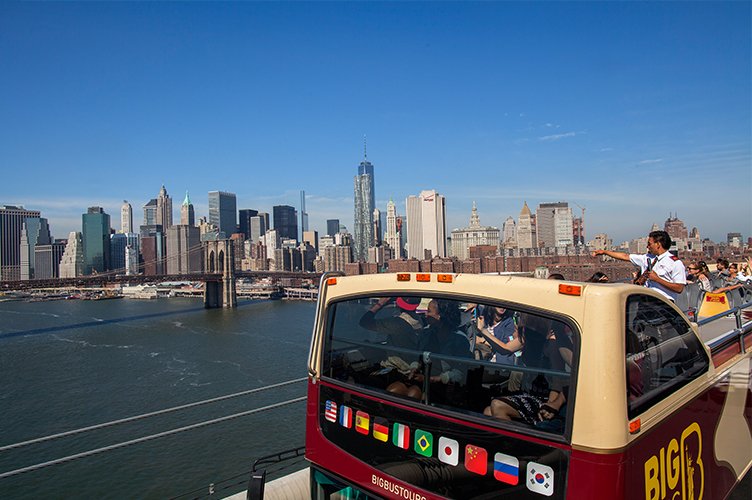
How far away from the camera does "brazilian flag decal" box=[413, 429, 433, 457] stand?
7.25ft

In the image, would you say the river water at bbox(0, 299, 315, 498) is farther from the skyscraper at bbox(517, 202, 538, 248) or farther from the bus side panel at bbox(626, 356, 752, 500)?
the skyscraper at bbox(517, 202, 538, 248)

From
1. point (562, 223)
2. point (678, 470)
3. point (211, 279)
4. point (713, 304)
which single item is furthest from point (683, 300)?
point (562, 223)

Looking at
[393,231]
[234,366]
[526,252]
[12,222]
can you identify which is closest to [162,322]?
[234,366]

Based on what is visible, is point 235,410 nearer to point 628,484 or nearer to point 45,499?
point 45,499

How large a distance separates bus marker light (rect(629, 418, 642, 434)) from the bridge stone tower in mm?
69187

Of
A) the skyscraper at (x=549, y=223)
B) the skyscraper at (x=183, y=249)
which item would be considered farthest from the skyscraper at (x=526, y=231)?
the skyscraper at (x=183, y=249)

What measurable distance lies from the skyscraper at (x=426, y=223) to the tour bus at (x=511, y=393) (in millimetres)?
162161

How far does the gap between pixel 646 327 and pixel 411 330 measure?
39.4 inches

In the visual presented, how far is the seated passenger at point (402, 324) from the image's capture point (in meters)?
A: 2.46

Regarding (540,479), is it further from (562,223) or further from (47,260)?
(562,223)

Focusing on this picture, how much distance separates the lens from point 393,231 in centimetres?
19738

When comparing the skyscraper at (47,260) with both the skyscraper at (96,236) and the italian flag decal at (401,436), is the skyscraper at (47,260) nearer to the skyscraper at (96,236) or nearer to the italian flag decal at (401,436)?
the skyscraper at (96,236)

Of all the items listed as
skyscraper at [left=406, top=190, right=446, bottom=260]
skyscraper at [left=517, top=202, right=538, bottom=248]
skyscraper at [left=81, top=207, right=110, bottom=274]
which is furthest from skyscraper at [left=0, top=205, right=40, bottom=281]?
skyscraper at [left=517, top=202, right=538, bottom=248]

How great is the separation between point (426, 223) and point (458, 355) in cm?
17325
